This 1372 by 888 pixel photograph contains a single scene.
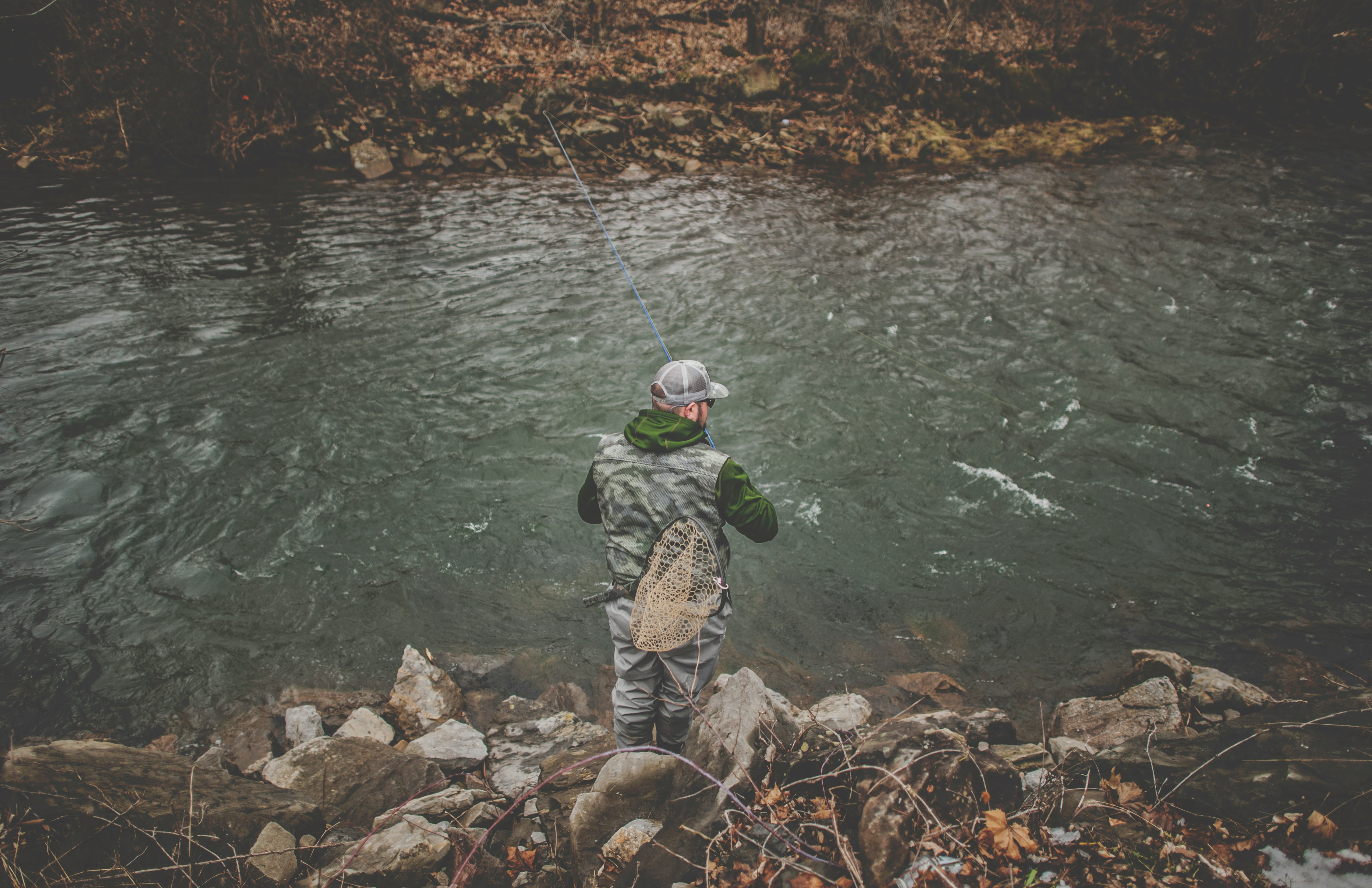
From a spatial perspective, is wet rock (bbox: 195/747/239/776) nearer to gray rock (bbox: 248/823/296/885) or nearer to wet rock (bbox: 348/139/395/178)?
gray rock (bbox: 248/823/296/885)

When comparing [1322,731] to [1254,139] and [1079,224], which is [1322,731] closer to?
[1079,224]

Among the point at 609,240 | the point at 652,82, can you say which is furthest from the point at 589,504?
the point at 652,82

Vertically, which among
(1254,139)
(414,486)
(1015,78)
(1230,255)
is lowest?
(414,486)

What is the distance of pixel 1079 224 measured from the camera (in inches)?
490

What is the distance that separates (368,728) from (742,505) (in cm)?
288

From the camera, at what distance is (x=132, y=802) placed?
2.78m

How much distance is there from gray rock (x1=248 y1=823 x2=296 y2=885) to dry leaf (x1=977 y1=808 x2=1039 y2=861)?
9.30 feet

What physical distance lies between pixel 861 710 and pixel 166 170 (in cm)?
1879

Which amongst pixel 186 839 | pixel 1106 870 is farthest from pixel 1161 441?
pixel 186 839

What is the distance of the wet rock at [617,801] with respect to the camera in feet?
9.75

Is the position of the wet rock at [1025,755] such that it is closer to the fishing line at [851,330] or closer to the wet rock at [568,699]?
the wet rock at [568,699]

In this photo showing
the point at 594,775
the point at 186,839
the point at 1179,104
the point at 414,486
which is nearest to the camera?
the point at 186,839

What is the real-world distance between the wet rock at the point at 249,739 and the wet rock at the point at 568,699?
1.65 m

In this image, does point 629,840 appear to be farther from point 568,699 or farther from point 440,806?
point 568,699
